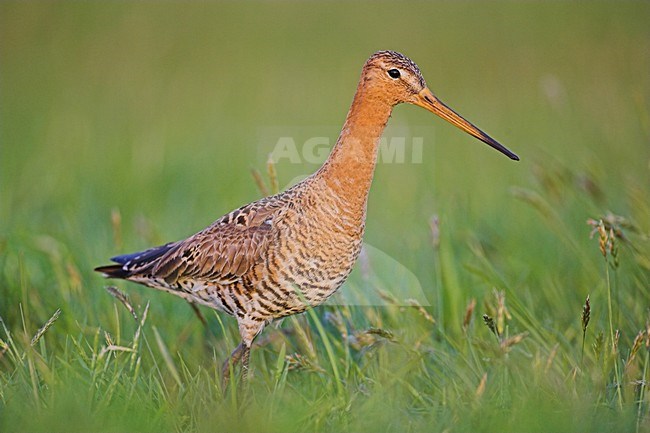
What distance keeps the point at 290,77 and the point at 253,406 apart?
8.55m

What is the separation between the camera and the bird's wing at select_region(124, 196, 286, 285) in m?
4.30

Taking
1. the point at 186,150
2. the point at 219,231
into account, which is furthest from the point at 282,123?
the point at 219,231

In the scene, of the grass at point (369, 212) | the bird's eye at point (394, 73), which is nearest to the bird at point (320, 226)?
the bird's eye at point (394, 73)

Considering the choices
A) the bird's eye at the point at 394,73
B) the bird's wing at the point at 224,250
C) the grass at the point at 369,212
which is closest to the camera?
the grass at the point at 369,212

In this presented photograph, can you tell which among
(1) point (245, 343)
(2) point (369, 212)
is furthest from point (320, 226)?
(2) point (369, 212)

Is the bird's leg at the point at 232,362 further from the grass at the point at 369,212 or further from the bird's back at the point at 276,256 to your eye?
the bird's back at the point at 276,256

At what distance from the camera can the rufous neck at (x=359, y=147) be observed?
418cm

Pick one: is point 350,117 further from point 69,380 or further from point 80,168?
point 80,168

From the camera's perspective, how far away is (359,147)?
418cm

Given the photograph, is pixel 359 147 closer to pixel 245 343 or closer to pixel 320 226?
pixel 320 226

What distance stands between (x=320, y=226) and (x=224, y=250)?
54 cm

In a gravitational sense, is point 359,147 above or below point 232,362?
above

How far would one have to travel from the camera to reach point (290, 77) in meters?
11.9

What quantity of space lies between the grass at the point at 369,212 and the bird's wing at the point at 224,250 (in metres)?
0.40
